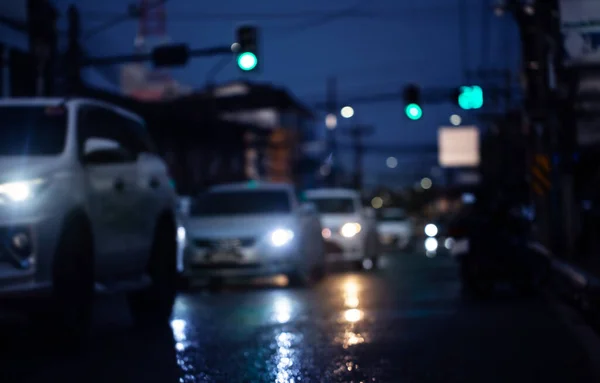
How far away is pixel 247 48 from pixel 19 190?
13.3m

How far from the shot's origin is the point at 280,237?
51.0ft

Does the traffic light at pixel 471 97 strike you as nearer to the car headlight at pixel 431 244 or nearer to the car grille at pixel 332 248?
the car grille at pixel 332 248

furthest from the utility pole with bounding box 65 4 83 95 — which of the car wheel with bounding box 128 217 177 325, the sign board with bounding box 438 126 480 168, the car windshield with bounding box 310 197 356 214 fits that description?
the sign board with bounding box 438 126 480 168

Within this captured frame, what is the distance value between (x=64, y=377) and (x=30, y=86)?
22001 millimetres

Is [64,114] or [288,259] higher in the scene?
[64,114]

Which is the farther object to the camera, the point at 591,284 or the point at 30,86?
the point at 30,86

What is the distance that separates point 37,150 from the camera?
906cm

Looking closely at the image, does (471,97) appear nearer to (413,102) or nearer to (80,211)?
(413,102)

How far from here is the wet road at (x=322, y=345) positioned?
24.6 feet

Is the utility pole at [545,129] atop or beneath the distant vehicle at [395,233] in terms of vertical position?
atop

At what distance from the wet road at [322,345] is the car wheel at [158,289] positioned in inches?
9.3

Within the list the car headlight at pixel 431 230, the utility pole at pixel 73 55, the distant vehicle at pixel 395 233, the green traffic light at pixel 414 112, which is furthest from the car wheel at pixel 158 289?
the distant vehicle at pixel 395 233

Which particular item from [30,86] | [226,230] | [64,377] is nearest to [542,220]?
[226,230]

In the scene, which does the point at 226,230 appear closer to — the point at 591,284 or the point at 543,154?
the point at 591,284
